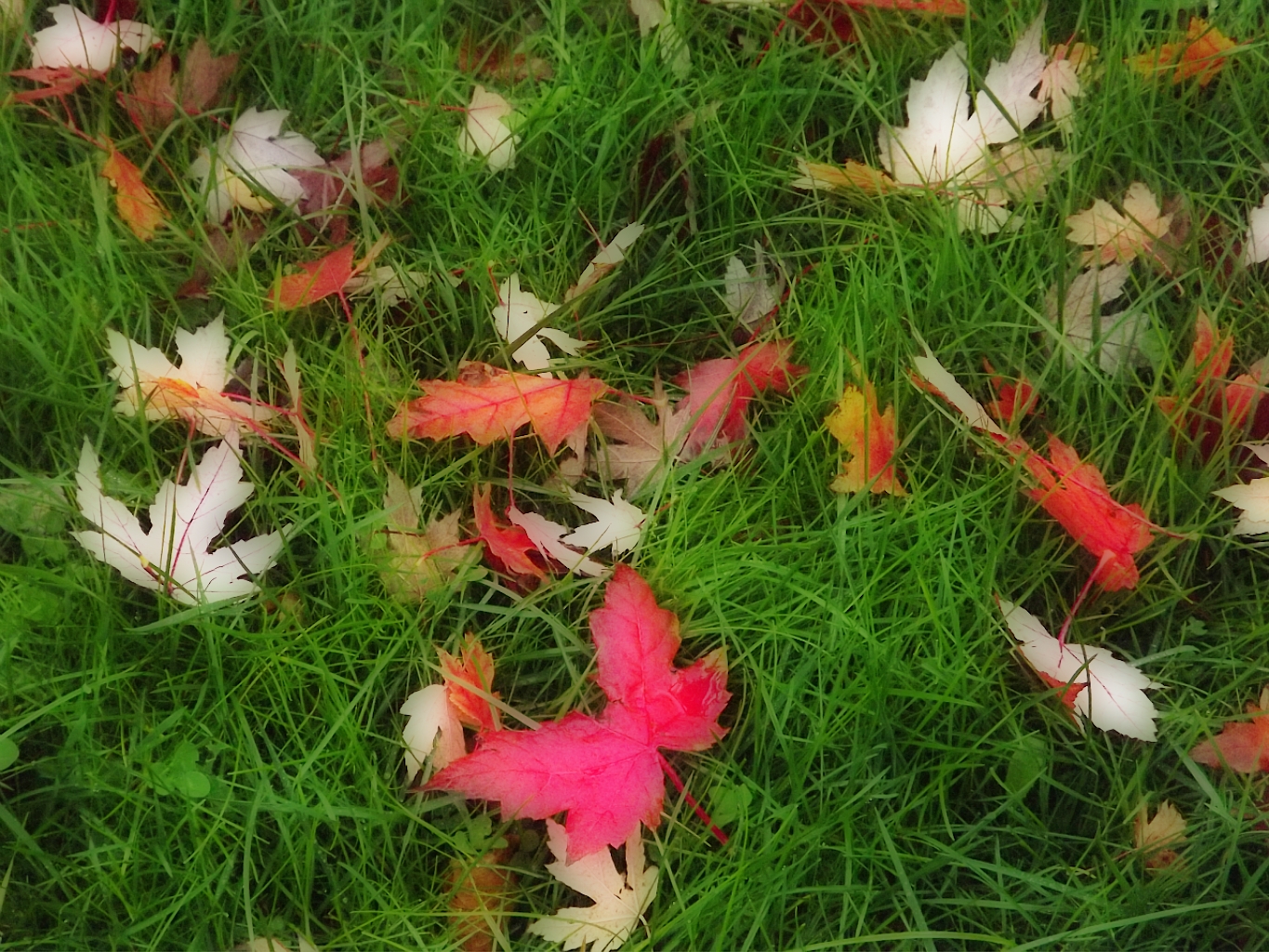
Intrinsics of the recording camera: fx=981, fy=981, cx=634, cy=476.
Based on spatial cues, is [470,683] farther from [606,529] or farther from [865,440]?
[865,440]

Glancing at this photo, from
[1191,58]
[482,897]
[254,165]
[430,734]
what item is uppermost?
[1191,58]

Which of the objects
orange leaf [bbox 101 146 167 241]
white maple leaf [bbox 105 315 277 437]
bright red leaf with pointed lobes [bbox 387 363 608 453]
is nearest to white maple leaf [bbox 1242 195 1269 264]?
bright red leaf with pointed lobes [bbox 387 363 608 453]

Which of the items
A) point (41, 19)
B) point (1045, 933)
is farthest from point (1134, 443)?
point (41, 19)

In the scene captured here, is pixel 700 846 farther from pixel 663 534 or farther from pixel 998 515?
pixel 998 515

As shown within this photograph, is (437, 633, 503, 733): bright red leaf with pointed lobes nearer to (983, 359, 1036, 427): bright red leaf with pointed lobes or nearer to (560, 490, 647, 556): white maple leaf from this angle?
(560, 490, 647, 556): white maple leaf

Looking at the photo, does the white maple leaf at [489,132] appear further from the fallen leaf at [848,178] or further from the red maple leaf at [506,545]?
the red maple leaf at [506,545]

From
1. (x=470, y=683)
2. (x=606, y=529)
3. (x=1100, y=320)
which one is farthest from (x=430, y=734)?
(x=1100, y=320)

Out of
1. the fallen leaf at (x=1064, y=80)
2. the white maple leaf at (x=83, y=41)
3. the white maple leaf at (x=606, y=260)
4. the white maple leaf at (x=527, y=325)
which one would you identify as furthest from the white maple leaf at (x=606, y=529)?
the white maple leaf at (x=83, y=41)
